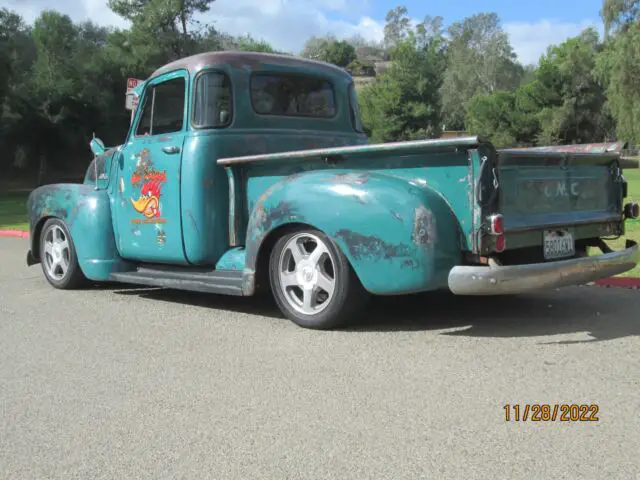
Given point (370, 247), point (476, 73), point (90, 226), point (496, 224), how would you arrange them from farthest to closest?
point (476, 73) < point (90, 226) < point (370, 247) < point (496, 224)

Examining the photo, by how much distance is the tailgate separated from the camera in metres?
4.63

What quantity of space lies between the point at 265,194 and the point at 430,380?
2.04m

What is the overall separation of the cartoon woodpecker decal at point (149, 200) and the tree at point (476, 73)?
2953 inches

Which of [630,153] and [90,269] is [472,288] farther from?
[630,153]

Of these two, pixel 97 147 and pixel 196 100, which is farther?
pixel 97 147

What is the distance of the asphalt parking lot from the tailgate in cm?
72

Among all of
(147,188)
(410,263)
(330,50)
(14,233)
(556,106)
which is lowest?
(14,233)

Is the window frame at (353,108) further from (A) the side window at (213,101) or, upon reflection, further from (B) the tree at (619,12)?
(B) the tree at (619,12)

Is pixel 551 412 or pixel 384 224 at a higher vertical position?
pixel 384 224

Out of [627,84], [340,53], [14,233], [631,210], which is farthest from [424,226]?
[340,53]

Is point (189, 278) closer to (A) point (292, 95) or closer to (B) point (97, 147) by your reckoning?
(A) point (292, 95)

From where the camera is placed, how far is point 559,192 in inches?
200

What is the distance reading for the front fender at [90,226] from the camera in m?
6.77

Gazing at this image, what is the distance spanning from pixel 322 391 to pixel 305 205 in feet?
5.07
